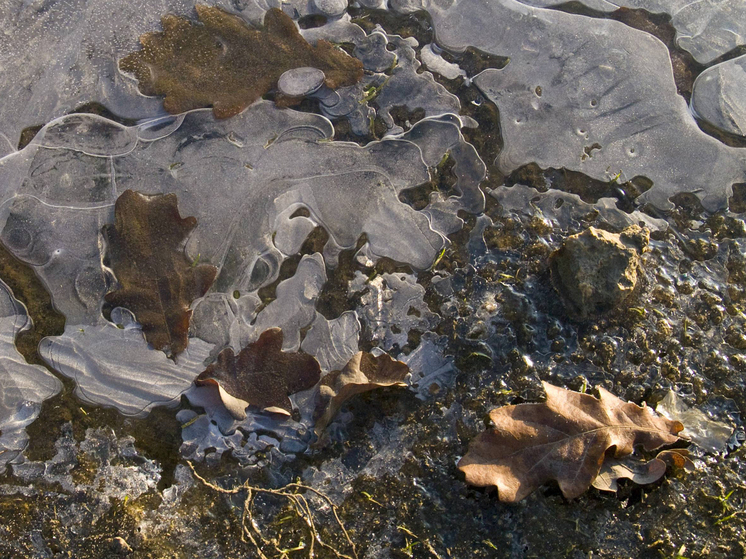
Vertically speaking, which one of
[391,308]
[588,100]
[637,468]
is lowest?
[637,468]

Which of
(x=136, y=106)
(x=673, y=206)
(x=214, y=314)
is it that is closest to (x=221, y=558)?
(x=214, y=314)

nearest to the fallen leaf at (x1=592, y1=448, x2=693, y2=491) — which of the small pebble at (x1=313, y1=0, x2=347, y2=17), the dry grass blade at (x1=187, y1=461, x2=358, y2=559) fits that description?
the dry grass blade at (x1=187, y1=461, x2=358, y2=559)

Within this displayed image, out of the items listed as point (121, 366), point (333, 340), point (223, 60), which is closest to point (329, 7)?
point (223, 60)

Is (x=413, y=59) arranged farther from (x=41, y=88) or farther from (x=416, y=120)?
(x=41, y=88)

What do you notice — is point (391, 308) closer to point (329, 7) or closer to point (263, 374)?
point (263, 374)

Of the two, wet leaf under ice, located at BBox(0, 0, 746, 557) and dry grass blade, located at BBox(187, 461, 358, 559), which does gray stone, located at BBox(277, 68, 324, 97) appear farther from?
dry grass blade, located at BBox(187, 461, 358, 559)

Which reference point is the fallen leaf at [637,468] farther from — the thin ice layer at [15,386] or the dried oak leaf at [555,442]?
the thin ice layer at [15,386]

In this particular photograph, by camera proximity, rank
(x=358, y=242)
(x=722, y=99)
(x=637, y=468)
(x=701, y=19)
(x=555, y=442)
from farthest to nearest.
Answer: (x=701, y=19)
(x=722, y=99)
(x=358, y=242)
(x=637, y=468)
(x=555, y=442)
